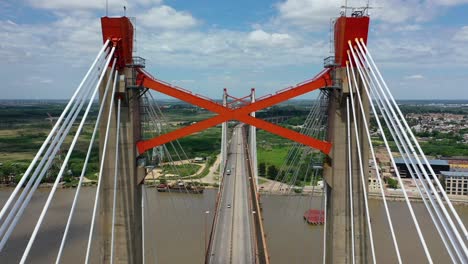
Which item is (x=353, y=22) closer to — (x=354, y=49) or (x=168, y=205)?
(x=354, y=49)

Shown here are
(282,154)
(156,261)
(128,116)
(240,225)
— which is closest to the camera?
(128,116)

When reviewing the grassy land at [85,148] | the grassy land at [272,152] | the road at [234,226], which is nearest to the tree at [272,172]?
the grassy land at [85,148]

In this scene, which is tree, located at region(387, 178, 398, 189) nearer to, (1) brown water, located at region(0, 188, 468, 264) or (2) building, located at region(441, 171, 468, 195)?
(2) building, located at region(441, 171, 468, 195)

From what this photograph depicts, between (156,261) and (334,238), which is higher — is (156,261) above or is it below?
below

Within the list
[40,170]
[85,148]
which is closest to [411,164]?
[40,170]

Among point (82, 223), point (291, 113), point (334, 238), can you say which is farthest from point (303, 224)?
point (291, 113)

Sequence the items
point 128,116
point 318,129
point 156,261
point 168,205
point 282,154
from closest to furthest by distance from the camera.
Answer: point 128,116 → point 318,129 → point 156,261 → point 168,205 → point 282,154

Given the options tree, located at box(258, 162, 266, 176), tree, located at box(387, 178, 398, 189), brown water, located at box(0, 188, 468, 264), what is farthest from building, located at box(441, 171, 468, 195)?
tree, located at box(258, 162, 266, 176)
